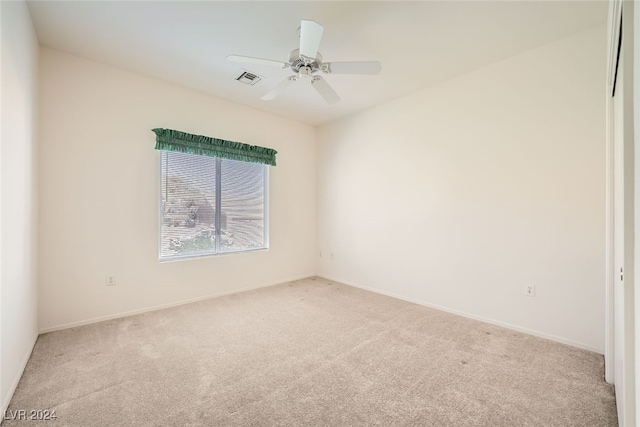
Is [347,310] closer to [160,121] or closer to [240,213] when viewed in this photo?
[240,213]

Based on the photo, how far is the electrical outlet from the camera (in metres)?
2.58

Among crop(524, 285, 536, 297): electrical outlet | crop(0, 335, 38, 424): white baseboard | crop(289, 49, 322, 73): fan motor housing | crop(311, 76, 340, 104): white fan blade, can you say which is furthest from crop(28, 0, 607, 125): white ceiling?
crop(0, 335, 38, 424): white baseboard

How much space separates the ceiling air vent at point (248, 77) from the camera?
2974mm

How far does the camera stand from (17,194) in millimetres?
1861

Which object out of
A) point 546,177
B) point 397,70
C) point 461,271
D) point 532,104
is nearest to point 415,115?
point 397,70

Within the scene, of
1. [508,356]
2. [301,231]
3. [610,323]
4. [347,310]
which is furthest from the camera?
[301,231]

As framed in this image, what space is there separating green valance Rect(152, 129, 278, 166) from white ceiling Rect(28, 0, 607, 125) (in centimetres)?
67

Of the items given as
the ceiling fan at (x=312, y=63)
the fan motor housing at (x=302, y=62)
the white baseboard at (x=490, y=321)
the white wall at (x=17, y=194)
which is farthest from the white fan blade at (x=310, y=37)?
the white baseboard at (x=490, y=321)

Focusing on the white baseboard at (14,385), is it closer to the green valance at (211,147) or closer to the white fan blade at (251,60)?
the green valance at (211,147)

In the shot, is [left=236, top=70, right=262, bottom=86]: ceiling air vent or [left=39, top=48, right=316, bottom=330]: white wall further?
[left=236, top=70, right=262, bottom=86]: ceiling air vent

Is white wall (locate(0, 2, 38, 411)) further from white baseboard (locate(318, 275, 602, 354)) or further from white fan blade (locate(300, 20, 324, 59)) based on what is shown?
white baseboard (locate(318, 275, 602, 354))

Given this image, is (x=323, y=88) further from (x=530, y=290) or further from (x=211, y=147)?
(x=530, y=290)

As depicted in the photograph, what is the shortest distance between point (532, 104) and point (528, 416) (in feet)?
8.33

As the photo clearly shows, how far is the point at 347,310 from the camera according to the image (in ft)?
10.5
